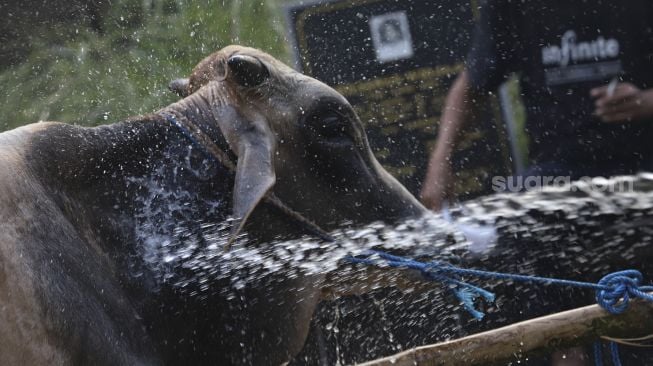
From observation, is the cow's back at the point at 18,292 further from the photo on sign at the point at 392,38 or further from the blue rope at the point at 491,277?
the photo on sign at the point at 392,38

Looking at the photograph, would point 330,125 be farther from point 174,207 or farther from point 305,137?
point 174,207

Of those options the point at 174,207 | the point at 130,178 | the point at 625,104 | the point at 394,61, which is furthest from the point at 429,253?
the point at 394,61

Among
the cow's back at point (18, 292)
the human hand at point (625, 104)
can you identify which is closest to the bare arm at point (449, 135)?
the human hand at point (625, 104)

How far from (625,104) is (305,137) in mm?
1304

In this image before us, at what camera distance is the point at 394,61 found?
4.93 meters

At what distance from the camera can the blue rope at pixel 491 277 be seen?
2.44 metres

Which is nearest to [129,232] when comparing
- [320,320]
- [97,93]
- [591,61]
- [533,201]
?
[320,320]

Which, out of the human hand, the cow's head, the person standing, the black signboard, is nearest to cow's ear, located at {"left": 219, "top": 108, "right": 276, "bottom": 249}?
the cow's head

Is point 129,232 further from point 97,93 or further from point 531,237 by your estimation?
point 97,93

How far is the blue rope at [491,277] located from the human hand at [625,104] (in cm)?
91

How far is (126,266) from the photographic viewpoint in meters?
2.59

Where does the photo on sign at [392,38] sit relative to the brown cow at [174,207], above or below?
above

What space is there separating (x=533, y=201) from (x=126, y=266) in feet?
5.35

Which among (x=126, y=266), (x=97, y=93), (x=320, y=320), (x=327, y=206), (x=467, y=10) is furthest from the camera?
(x=97, y=93)
